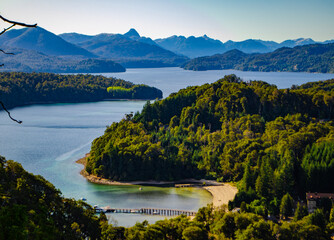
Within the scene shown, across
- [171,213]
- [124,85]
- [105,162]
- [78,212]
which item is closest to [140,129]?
[105,162]

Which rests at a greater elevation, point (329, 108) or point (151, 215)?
point (329, 108)

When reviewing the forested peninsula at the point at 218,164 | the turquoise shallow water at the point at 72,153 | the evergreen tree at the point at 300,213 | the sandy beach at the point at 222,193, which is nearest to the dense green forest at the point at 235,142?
the forested peninsula at the point at 218,164

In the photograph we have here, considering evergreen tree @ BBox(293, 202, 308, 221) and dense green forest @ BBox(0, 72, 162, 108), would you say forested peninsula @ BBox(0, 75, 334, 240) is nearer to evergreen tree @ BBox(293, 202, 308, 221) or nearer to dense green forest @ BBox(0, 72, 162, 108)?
evergreen tree @ BBox(293, 202, 308, 221)

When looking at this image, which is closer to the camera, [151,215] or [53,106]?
[151,215]

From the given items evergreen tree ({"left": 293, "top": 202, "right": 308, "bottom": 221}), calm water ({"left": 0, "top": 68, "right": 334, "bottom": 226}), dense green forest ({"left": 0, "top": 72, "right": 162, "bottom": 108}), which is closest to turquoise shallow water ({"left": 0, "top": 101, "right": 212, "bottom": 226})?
calm water ({"left": 0, "top": 68, "right": 334, "bottom": 226})

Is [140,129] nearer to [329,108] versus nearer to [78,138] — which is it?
[78,138]

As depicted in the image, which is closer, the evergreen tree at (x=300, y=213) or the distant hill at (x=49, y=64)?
the evergreen tree at (x=300, y=213)

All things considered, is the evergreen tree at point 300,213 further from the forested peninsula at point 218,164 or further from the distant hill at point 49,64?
the distant hill at point 49,64
